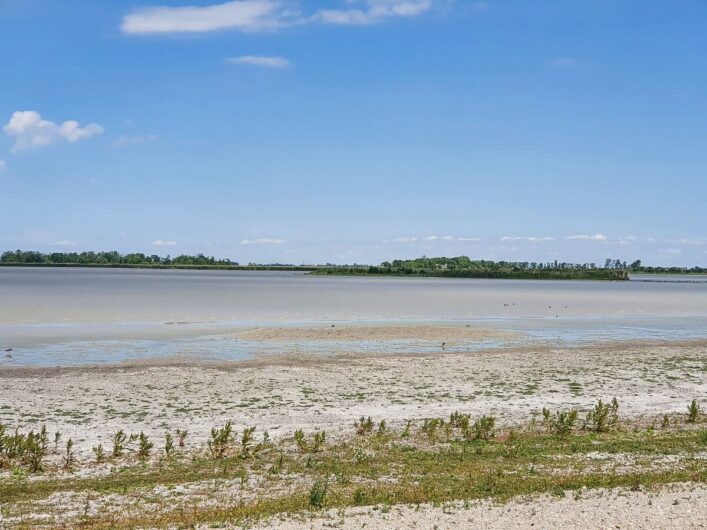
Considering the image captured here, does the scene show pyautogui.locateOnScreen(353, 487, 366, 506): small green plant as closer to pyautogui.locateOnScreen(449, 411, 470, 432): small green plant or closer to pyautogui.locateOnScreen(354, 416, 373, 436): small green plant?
pyautogui.locateOnScreen(354, 416, 373, 436): small green plant

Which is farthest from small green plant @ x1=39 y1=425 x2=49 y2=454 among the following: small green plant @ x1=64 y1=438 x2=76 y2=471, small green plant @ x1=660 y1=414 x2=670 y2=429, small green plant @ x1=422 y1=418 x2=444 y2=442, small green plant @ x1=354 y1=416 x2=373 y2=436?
small green plant @ x1=660 y1=414 x2=670 y2=429

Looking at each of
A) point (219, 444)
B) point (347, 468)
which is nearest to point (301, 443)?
point (219, 444)

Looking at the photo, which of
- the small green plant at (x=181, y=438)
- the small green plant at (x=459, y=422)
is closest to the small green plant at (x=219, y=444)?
the small green plant at (x=181, y=438)

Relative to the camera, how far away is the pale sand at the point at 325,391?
16188mm

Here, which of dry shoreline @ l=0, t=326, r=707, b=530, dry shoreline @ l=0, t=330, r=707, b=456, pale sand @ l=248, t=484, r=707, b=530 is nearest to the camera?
pale sand @ l=248, t=484, r=707, b=530

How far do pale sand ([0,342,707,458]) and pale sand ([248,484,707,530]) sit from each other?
18.2ft

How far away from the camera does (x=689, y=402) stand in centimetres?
1869

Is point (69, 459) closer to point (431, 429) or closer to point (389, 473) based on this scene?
point (389, 473)

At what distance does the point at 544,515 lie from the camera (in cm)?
883

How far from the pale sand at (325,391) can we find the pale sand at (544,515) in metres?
5.56

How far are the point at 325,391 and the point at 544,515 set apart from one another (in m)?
11.6

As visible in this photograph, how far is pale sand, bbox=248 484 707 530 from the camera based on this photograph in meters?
8.49

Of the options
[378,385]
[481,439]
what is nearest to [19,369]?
[378,385]

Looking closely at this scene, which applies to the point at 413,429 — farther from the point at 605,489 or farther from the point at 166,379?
the point at 166,379
